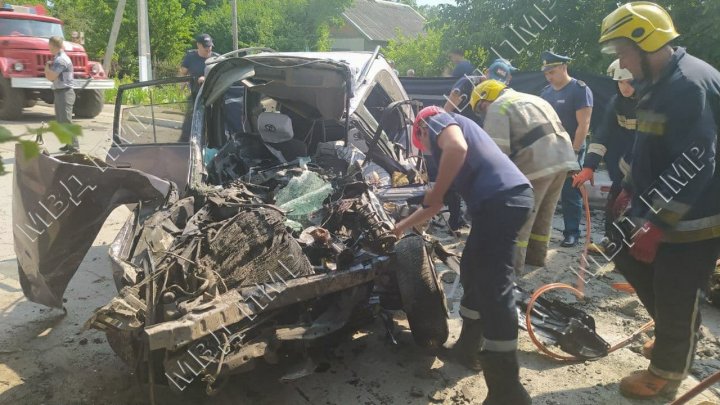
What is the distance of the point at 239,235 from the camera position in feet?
9.98

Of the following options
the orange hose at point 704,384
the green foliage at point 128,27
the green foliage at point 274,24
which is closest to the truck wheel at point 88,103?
the green foliage at point 128,27

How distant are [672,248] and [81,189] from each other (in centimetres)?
334

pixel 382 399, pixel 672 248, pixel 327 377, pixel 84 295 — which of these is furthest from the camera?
pixel 84 295

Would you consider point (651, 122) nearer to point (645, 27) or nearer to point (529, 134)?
point (645, 27)

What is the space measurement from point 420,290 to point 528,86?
6.32 meters

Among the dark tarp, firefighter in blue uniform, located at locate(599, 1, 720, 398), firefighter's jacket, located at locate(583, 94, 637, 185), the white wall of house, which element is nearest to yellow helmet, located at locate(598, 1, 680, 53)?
firefighter in blue uniform, located at locate(599, 1, 720, 398)

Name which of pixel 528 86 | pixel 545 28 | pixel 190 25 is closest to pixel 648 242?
pixel 528 86

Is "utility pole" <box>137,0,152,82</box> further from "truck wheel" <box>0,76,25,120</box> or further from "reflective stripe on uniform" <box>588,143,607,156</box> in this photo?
"reflective stripe on uniform" <box>588,143,607,156</box>

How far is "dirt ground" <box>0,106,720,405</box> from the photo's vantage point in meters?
2.91

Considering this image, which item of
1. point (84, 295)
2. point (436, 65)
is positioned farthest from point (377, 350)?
point (436, 65)

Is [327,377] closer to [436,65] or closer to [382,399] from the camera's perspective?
[382,399]

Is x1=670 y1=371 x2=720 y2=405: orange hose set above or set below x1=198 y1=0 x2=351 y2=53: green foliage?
below

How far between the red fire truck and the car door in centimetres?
651

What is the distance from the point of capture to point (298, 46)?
2591 cm
